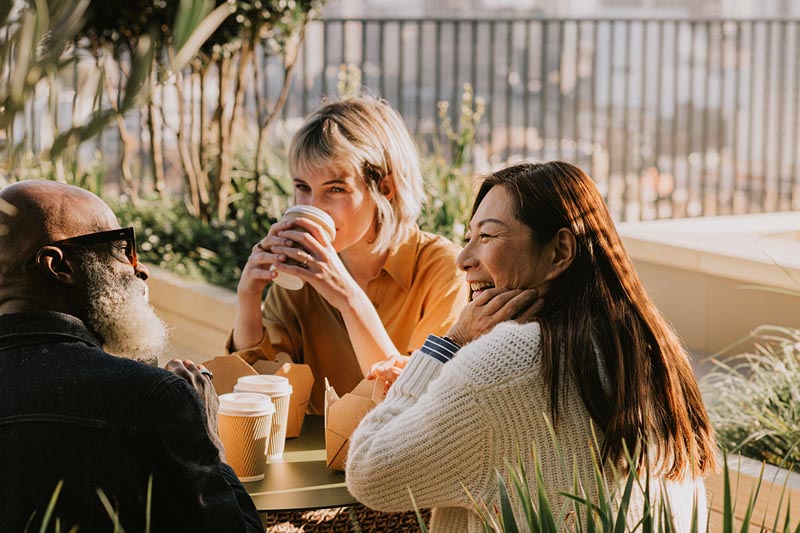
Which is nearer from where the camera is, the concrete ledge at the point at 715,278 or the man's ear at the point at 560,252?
the man's ear at the point at 560,252

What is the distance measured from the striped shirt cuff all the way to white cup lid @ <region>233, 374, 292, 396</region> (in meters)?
0.42

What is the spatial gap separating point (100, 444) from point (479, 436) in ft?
1.94

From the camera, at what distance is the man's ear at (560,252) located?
1868 millimetres

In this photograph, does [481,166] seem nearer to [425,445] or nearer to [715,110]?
[715,110]

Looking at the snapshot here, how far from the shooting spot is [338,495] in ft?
6.82

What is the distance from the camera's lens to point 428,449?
5.78ft

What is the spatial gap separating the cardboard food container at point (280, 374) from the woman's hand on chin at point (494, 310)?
21.3 inches

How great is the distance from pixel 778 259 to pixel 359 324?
9.41 feet

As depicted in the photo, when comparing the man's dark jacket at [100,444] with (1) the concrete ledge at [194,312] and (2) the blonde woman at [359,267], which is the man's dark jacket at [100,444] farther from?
(1) the concrete ledge at [194,312]

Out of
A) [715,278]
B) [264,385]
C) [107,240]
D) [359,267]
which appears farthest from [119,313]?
[715,278]

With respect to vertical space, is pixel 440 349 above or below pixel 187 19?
below

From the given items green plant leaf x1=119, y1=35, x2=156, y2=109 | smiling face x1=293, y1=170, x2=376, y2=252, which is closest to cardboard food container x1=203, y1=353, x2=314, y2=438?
smiling face x1=293, y1=170, x2=376, y2=252

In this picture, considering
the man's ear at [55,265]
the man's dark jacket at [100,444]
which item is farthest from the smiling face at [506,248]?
the man's ear at [55,265]

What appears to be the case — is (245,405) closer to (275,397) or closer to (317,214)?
(275,397)
